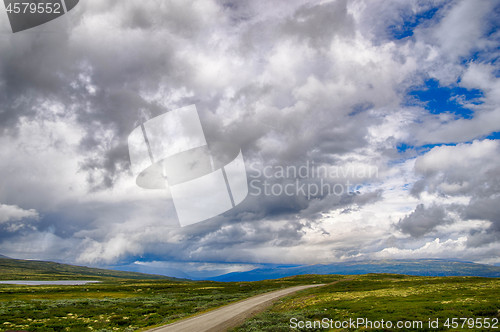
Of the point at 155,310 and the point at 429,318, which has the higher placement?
the point at 429,318

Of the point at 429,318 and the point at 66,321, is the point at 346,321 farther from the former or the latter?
the point at 66,321

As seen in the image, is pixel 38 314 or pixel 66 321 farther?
pixel 38 314

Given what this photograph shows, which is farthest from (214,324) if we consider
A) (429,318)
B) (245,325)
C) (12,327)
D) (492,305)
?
(492,305)

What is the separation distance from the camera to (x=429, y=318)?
2988cm

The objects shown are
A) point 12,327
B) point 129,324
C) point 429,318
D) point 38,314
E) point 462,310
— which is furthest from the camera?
point 38,314

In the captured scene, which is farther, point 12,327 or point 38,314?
point 38,314

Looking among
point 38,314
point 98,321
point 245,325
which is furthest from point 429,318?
point 38,314

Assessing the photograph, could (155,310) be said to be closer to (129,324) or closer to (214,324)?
(129,324)

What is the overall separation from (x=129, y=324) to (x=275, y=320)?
22.3m

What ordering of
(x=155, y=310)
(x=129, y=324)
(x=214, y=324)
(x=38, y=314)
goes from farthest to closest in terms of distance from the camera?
(x=155, y=310) → (x=38, y=314) → (x=129, y=324) → (x=214, y=324)

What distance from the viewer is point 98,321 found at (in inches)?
1711

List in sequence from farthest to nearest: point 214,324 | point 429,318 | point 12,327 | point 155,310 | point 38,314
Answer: point 155,310 < point 38,314 < point 12,327 < point 214,324 < point 429,318

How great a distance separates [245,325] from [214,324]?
412cm

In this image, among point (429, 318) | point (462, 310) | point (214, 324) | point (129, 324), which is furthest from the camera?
point (129, 324)
